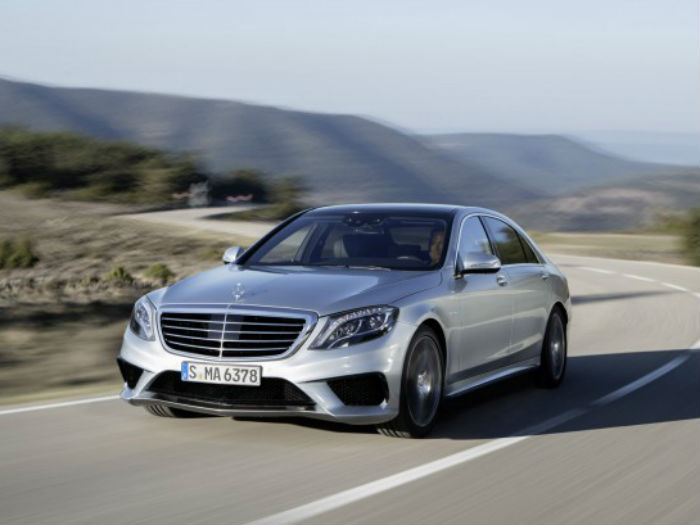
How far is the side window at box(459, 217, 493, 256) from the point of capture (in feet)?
29.5

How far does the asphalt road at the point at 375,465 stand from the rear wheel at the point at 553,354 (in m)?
0.15

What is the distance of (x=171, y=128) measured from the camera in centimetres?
13625

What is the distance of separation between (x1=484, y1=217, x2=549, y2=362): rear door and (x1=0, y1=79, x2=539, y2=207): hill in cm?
10005

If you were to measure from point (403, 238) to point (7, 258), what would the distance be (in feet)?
51.4

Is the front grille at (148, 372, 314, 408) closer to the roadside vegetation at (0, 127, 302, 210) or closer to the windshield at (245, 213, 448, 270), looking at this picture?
the windshield at (245, 213, 448, 270)

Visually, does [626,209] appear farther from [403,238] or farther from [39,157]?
[403,238]

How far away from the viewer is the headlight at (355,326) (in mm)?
7359

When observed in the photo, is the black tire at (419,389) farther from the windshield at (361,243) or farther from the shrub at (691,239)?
the shrub at (691,239)

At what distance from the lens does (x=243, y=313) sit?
7.46m

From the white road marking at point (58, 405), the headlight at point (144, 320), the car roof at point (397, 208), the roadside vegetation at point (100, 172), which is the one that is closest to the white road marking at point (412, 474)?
the car roof at point (397, 208)

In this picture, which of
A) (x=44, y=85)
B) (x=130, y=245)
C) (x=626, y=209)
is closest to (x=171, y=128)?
(x=44, y=85)

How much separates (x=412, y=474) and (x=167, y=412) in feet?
6.83

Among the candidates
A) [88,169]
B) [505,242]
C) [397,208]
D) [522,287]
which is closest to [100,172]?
[88,169]

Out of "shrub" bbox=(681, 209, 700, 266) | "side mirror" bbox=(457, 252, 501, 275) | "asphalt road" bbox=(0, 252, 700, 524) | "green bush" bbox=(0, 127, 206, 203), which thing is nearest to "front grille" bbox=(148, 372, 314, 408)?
"asphalt road" bbox=(0, 252, 700, 524)
